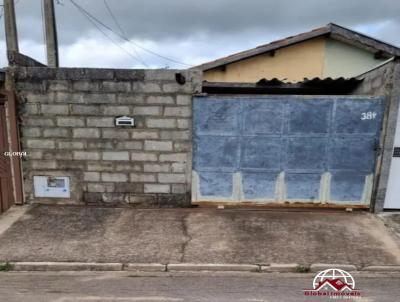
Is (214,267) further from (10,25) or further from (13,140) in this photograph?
(10,25)

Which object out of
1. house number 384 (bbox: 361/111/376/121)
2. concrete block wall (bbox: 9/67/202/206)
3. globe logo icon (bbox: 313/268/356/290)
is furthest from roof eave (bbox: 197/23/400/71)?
globe logo icon (bbox: 313/268/356/290)

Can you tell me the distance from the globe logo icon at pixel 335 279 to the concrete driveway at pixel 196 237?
20 cm

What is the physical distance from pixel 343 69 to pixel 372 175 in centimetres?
555

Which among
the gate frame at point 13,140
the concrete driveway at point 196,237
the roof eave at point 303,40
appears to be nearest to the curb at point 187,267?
the concrete driveway at point 196,237

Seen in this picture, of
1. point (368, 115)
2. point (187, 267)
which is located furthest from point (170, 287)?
point (368, 115)

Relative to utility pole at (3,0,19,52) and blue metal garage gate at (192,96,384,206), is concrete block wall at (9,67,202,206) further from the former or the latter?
utility pole at (3,0,19,52)

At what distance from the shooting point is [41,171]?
587 centimetres

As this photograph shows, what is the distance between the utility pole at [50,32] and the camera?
9.11 meters

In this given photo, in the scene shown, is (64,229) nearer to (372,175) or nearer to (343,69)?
(372,175)

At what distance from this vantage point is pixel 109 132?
18.8ft

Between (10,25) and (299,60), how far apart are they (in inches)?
361

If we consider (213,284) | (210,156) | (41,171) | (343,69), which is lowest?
(213,284)

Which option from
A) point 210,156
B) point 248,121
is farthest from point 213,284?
point 248,121

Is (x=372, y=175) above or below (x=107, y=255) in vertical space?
above
